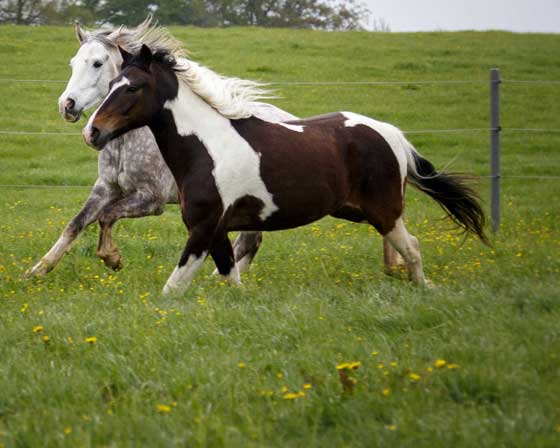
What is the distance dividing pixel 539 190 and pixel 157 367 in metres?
10.0

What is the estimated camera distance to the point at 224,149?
6.01 m

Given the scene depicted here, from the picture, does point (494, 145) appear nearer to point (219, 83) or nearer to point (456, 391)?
point (219, 83)

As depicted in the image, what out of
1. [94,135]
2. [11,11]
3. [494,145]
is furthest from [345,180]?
[11,11]

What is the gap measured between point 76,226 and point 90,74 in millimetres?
1296

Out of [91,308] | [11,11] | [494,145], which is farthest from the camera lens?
[11,11]

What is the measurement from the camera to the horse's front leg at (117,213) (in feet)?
23.6

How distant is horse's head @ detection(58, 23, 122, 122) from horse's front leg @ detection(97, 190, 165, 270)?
31.9 inches

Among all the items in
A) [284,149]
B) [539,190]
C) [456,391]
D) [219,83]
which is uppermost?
[219,83]

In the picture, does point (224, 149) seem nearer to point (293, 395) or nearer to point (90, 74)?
point (90, 74)

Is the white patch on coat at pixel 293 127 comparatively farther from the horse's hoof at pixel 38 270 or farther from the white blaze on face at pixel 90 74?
the horse's hoof at pixel 38 270

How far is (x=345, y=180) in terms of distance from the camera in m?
6.41

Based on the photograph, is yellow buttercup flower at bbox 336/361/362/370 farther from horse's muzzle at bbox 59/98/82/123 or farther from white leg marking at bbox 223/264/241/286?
horse's muzzle at bbox 59/98/82/123

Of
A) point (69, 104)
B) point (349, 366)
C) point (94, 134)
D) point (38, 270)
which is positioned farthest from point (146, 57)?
point (349, 366)

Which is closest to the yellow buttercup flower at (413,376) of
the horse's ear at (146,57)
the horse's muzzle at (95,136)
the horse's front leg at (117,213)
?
the horse's muzzle at (95,136)
